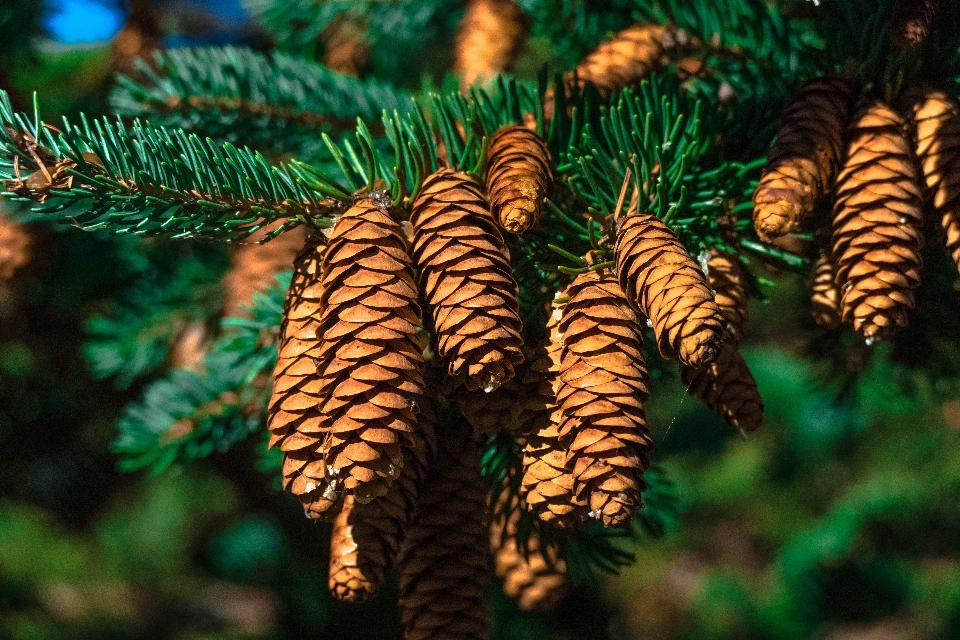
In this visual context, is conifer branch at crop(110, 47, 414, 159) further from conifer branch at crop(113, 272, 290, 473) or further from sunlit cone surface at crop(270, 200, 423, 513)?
sunlit cone surface at crop(270, 200, 423, 513)

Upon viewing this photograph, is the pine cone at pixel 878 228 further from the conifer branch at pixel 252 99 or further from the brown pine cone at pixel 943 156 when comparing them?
the conifer branch at pixel 252 99

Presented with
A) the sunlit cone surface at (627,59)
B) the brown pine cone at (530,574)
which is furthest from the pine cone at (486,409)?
the sunlit cone surface at (627,59)

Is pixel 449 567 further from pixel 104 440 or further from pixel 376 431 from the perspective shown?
pixel 104 440

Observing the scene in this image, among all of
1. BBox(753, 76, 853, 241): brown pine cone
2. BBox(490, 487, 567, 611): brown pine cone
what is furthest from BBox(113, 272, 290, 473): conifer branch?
BBox(753, 76, 853, 241): brown pine cone

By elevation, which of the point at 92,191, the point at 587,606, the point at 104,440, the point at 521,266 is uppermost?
the point at 104,440

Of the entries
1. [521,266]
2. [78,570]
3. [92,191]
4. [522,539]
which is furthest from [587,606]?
[78,570]

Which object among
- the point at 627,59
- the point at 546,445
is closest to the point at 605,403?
the point at 546,445

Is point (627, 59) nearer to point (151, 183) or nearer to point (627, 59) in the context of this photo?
point (627, 59)
